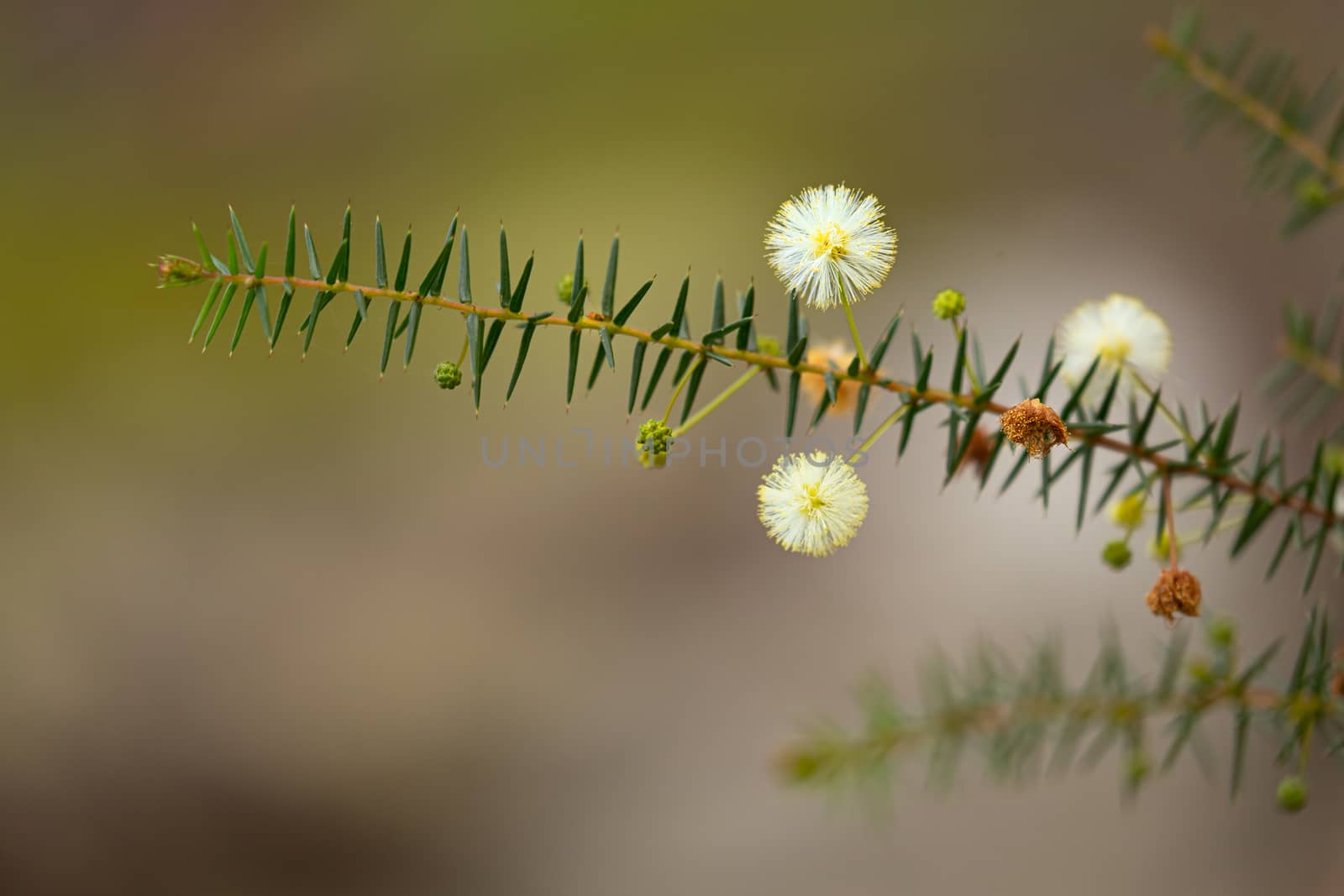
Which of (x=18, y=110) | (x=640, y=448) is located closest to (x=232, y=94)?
(x=18, y=110)

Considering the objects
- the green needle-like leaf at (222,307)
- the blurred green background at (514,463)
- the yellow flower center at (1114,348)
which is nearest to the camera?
the green needle-like leaf at (222,307)

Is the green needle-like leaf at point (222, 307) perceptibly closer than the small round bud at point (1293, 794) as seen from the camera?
Yes

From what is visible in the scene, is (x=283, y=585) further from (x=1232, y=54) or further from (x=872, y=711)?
(x=1232, y=54)

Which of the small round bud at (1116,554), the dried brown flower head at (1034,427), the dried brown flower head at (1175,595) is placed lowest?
the dried brown flower head at (1175,595)

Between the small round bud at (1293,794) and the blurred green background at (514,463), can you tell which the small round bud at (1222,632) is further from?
the blurred green background at (514,463)

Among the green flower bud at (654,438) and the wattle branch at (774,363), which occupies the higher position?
the wattle branch at (774,363)

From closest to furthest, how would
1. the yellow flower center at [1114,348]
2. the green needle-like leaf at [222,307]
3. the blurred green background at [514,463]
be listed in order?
the green needle-like leaf at [222,307]
the yellow flower center at [1114,348]
the blurred green background at [514,463]

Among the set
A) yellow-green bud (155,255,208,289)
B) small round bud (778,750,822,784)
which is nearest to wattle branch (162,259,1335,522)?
yellow-green bud (155,255,208,289)

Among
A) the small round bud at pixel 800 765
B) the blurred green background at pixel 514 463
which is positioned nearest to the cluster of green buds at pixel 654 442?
the small round bud at pixel 800 765

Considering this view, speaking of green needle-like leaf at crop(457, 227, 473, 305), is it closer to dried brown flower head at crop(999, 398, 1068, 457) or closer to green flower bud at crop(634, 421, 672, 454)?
green flower bud at crop(634, 421, 672, 454)
